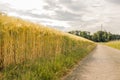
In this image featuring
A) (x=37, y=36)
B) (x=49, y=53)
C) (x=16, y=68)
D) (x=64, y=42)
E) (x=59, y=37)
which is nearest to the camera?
(x=16, y=68)

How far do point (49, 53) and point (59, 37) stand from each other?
9.21 feet

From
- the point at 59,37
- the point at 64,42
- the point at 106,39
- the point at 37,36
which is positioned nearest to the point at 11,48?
the point at 37,36

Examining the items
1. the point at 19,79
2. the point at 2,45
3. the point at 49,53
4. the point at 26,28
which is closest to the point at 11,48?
the point at 2,45

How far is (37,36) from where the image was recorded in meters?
10.5

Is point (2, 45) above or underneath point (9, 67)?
above

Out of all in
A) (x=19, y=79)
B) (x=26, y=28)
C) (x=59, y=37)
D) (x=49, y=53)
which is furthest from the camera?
(x=59, y=37)

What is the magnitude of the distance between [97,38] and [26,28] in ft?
499

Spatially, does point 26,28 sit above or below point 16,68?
above

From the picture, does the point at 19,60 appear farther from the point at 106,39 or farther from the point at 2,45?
the point at 106,39

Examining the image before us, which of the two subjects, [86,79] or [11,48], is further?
[86,79]

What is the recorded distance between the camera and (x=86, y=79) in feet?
31.9

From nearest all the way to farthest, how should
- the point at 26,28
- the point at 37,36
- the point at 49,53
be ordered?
the point at 26,28 → the point at 37,36 → the point at 49,53

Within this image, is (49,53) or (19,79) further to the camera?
(49,53)

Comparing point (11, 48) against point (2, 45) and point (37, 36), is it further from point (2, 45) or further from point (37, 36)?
point (37, 36)
